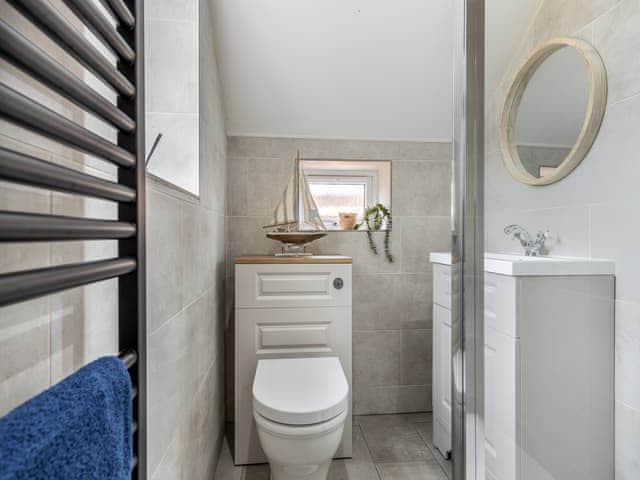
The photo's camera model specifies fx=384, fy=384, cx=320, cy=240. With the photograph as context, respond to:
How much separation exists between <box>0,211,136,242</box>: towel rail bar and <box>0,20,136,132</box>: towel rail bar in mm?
118

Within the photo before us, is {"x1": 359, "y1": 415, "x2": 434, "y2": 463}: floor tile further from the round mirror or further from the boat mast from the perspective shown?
the round mirror

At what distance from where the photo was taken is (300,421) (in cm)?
124

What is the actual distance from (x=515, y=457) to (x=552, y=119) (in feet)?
1.97

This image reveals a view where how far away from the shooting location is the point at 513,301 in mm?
677

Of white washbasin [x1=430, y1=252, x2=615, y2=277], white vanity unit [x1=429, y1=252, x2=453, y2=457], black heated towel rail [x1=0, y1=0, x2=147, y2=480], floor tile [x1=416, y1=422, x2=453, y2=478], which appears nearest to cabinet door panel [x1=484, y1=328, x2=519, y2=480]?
white washbasin [x1=430, y1=252, x2=615, y2=277]

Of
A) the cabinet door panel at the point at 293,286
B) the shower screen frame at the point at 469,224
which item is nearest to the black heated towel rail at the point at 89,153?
the shower screen frame at the point at 469,224

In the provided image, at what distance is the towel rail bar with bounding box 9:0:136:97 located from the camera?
0.32 meters

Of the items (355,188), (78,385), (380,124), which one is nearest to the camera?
(78,385)

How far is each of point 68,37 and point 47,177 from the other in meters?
0.15

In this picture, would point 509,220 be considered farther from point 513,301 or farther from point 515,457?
point 515,457

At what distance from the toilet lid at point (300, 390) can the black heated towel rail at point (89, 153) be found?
75 centimetres

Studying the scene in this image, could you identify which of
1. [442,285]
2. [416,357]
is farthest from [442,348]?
[416,357]

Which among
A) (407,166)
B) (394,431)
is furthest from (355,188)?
(394,431)

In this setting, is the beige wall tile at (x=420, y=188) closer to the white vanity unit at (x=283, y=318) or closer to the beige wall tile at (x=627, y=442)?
the white vanity unit at (x=283, y=318)
